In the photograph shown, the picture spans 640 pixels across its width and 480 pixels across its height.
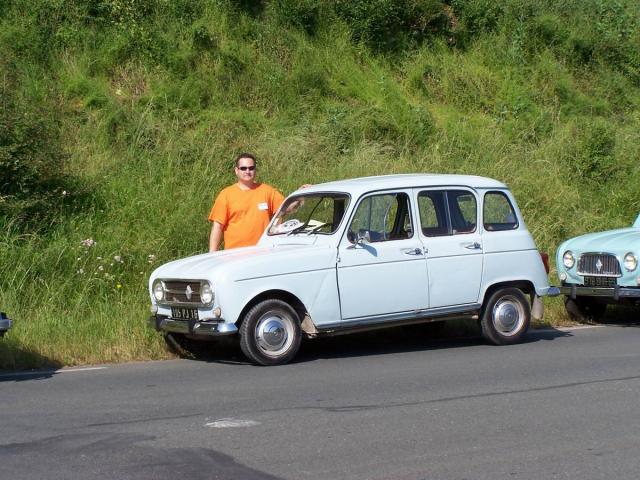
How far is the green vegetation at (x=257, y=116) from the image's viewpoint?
14.0 metres

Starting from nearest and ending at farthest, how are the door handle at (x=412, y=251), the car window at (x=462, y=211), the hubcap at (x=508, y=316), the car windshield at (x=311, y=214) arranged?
the door handle at (x=412, y=251) → the car windshield at (x=311, y=214) → the car window at (x=462, y=211) → the hubcap at (x=508, y=316)

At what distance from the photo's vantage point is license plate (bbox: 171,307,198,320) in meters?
10.3

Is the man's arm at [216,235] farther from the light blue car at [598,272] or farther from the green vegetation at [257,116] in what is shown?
the light blue car at [598,272]

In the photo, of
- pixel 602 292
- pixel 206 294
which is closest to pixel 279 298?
pixel 206 294

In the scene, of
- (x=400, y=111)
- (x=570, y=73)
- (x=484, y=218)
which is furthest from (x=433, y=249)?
(x=570, y=73)

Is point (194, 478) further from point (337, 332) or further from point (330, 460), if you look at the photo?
point (337, 332)

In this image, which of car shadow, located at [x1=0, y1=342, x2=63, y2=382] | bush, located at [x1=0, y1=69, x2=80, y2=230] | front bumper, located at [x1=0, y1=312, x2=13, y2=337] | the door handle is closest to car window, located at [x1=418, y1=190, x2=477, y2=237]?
the door handle

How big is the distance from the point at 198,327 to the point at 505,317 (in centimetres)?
355

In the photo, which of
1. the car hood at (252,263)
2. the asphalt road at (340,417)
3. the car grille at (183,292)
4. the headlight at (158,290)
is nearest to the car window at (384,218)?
the car hood at (252,263)

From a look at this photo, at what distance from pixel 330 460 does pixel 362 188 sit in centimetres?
483

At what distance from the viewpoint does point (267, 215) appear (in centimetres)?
1191

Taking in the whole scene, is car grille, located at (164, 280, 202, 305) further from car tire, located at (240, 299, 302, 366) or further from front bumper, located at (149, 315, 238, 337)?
car tire, located at (240, 299, 302, 366)

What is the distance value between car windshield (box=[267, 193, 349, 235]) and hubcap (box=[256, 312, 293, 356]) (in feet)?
3.75

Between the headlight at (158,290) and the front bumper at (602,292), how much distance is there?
5.37 metres
